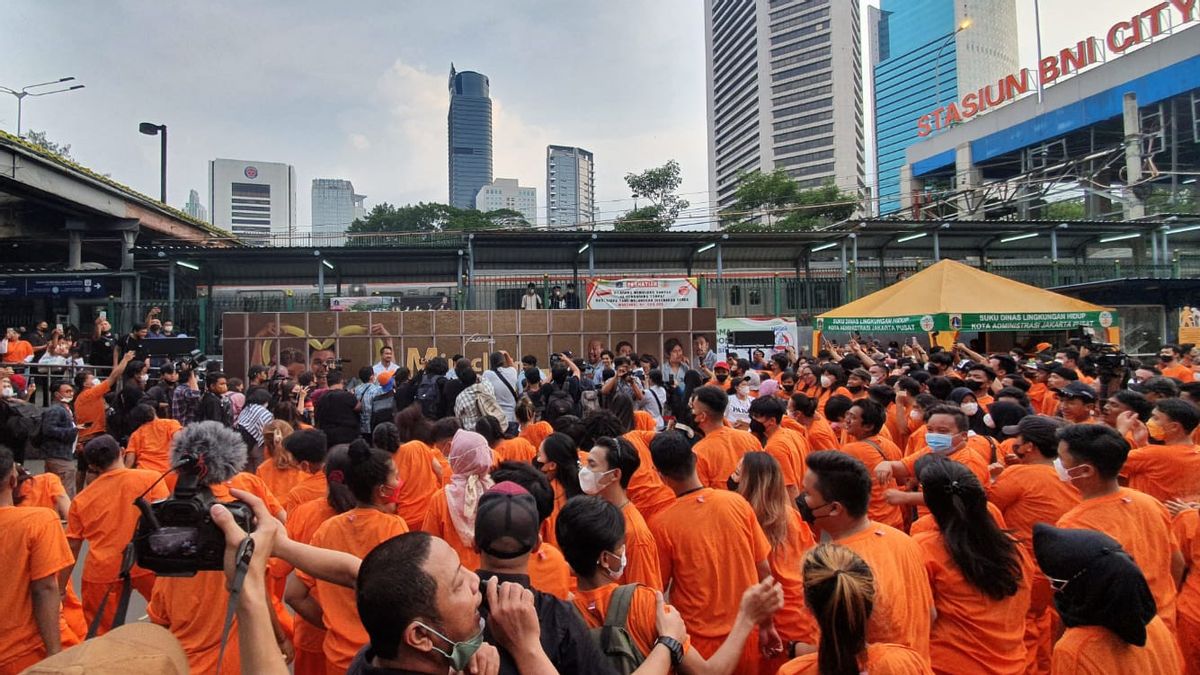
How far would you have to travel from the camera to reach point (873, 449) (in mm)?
4438

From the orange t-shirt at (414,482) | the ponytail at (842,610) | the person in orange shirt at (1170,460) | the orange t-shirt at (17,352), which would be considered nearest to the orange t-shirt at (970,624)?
the ponytail at (842,610)

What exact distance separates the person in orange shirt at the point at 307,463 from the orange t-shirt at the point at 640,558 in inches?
88.4

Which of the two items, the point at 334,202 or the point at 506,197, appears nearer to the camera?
the point at 506,197

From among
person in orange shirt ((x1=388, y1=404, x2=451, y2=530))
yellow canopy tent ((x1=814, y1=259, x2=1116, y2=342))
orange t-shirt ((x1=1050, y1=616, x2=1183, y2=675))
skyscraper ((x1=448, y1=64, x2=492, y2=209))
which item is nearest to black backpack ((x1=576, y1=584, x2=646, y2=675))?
orange t-shirt ((x1=1050, y1=616, x2=1183, y2=675))

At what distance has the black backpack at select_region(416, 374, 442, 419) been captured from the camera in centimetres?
759

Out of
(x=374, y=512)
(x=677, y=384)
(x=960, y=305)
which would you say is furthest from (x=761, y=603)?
(x=960, y=305)

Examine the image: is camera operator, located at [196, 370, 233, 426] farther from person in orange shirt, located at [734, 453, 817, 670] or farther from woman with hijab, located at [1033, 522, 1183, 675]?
woman with hijab, located at [1033, 522, 1183, 675]

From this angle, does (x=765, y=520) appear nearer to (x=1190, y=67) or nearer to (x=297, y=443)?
(x=297, y=443)

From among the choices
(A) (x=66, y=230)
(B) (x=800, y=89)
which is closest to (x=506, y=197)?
(B) (x=800, y=89)

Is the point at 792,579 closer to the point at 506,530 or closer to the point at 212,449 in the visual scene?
the point at 506,530

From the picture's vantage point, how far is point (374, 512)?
3.15 metres

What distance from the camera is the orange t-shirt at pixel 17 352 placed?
12.1m

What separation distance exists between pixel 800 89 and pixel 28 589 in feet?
310

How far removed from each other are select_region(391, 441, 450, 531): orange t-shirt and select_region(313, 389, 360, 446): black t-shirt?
8.43ft
